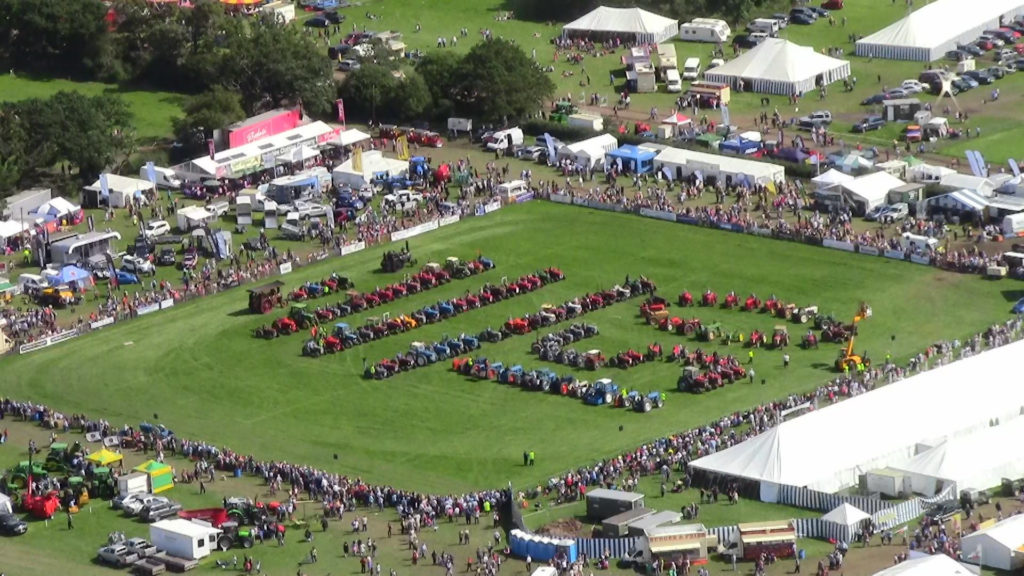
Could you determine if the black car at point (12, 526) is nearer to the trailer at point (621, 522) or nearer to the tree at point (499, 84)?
the trailer at point (621, 522)

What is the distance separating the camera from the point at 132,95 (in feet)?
510

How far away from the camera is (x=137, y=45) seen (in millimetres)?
157875

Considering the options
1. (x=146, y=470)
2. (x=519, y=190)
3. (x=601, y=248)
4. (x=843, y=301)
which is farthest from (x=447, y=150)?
(x=146, y=470)

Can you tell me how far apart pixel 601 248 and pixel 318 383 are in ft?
75.0

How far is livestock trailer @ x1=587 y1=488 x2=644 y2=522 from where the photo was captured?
88.5 m

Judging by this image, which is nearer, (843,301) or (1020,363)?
(1020,363)

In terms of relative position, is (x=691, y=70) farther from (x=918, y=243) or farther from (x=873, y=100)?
(x=918, y=243)

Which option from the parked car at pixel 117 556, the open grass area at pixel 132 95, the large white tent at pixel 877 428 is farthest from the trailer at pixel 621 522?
the open grass area at pixel 132 95

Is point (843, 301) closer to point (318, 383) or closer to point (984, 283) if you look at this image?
point (984, 283)

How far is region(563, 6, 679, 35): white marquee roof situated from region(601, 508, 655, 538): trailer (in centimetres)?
7716

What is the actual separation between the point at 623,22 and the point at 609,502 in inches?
3072

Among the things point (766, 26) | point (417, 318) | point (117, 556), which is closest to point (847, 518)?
point (117, 556)

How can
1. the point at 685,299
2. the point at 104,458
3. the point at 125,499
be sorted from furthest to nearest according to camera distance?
1. the point at 685,299
2. the point at 104,458
3. the point at 125,499

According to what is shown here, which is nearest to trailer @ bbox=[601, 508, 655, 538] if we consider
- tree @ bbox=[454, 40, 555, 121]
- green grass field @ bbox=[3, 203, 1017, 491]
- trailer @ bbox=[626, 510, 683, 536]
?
trailer @ bbox=[626, 510, 683, 536]
